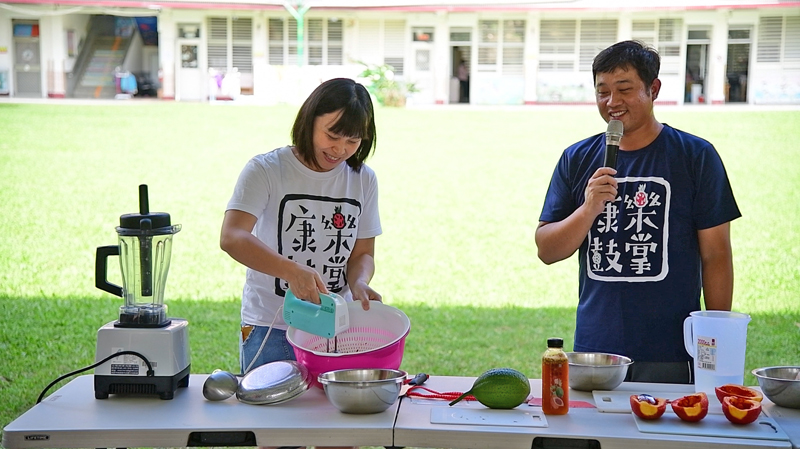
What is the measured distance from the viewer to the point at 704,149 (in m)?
2.70

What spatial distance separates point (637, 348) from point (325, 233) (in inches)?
39.9

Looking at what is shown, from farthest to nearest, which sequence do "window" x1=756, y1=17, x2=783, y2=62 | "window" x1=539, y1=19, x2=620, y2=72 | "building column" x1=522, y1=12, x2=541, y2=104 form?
"window" x1=539, y1=19, x2=620, y2=72, "building column" x1=522, y1=12, x2=541, y2=104, "window" x1=756, y1=17, x2=783, y2=62

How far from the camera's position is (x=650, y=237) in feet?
8.82

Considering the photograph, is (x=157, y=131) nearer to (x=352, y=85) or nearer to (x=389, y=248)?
(x=389, y=248)

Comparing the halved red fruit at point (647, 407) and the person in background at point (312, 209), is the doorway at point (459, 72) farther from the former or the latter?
the halved red fruit at point (647, 407)

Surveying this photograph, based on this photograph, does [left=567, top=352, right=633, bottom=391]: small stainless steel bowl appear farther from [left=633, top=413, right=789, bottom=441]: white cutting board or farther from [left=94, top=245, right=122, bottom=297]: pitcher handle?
[left=94, top=245, right=122, bottom=297]: pitcher handle

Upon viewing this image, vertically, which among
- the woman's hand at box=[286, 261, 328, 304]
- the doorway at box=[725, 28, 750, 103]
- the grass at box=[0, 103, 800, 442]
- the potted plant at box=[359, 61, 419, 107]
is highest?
the doorway at box=[725, 28, 750, 103]

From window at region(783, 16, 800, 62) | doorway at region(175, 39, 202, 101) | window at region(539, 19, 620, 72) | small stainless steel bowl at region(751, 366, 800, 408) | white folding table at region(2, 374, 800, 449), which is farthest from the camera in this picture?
window at region(539, 19, 620, 72)

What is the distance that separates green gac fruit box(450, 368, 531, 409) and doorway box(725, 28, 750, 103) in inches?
1036

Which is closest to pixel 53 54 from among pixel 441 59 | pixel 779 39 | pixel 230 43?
pixel 230 43

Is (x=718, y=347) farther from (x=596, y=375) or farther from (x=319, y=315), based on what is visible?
(x=319, y=315)

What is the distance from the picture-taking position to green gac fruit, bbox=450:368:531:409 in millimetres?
2256

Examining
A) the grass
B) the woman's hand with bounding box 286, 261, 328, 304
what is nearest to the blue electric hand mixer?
the woman's hand with bounding box 286, 261, 328, 304

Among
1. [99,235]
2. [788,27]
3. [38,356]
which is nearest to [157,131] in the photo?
[99,235]
